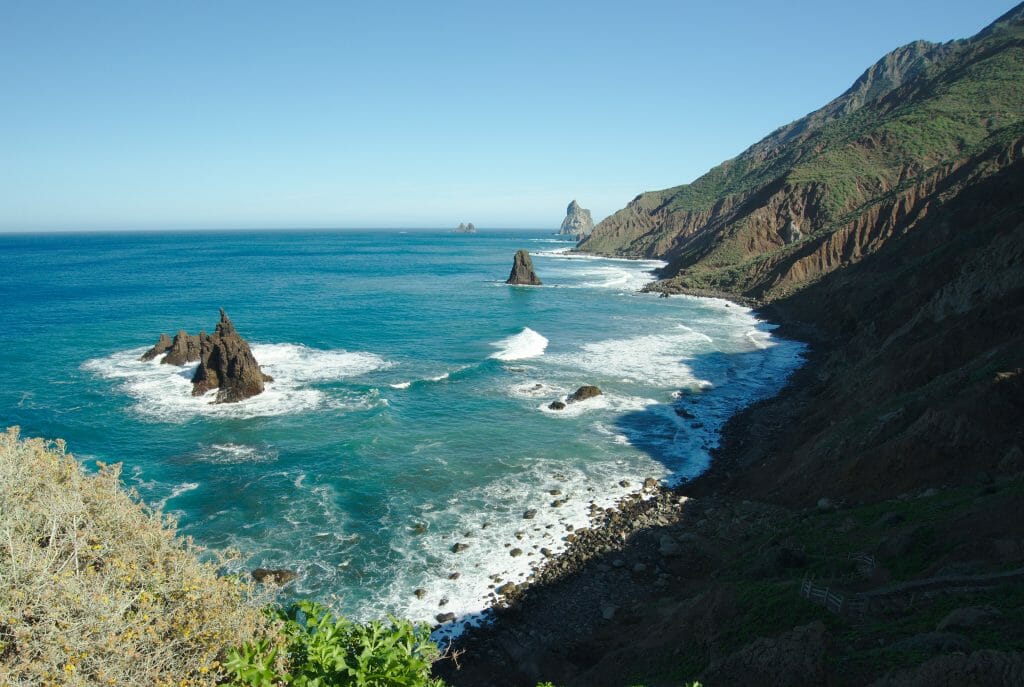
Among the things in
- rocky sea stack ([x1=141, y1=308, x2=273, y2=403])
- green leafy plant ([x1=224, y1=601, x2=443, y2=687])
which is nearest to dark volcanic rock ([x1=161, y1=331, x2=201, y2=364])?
A: rocky sea stack ([x1=141, y1=308, x2=273, y2=403])

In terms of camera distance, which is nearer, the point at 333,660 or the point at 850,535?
the point at 333,660

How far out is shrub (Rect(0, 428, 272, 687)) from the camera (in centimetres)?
704

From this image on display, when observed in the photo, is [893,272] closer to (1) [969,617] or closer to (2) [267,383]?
(1) [969,617]

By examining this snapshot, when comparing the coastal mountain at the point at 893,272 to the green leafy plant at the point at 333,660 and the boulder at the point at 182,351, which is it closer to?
the green leafy plant at the point at 333,660

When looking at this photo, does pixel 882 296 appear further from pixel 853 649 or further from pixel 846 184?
pixel 846 184

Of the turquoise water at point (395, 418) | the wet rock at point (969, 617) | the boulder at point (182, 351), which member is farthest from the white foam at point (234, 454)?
the wet rock at point (969, 617)

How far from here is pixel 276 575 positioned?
2300cm

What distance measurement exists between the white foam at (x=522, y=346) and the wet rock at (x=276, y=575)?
34.0 m

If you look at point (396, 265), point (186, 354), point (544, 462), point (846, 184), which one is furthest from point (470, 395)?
point (396, 265)

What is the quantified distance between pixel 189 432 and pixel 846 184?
110098 millimetres

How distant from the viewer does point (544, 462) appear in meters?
34.1

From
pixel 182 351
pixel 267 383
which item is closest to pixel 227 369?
pixel 267 383

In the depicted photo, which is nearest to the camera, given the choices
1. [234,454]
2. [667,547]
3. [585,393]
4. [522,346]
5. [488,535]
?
[667,547]

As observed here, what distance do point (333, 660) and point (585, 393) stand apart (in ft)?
120
